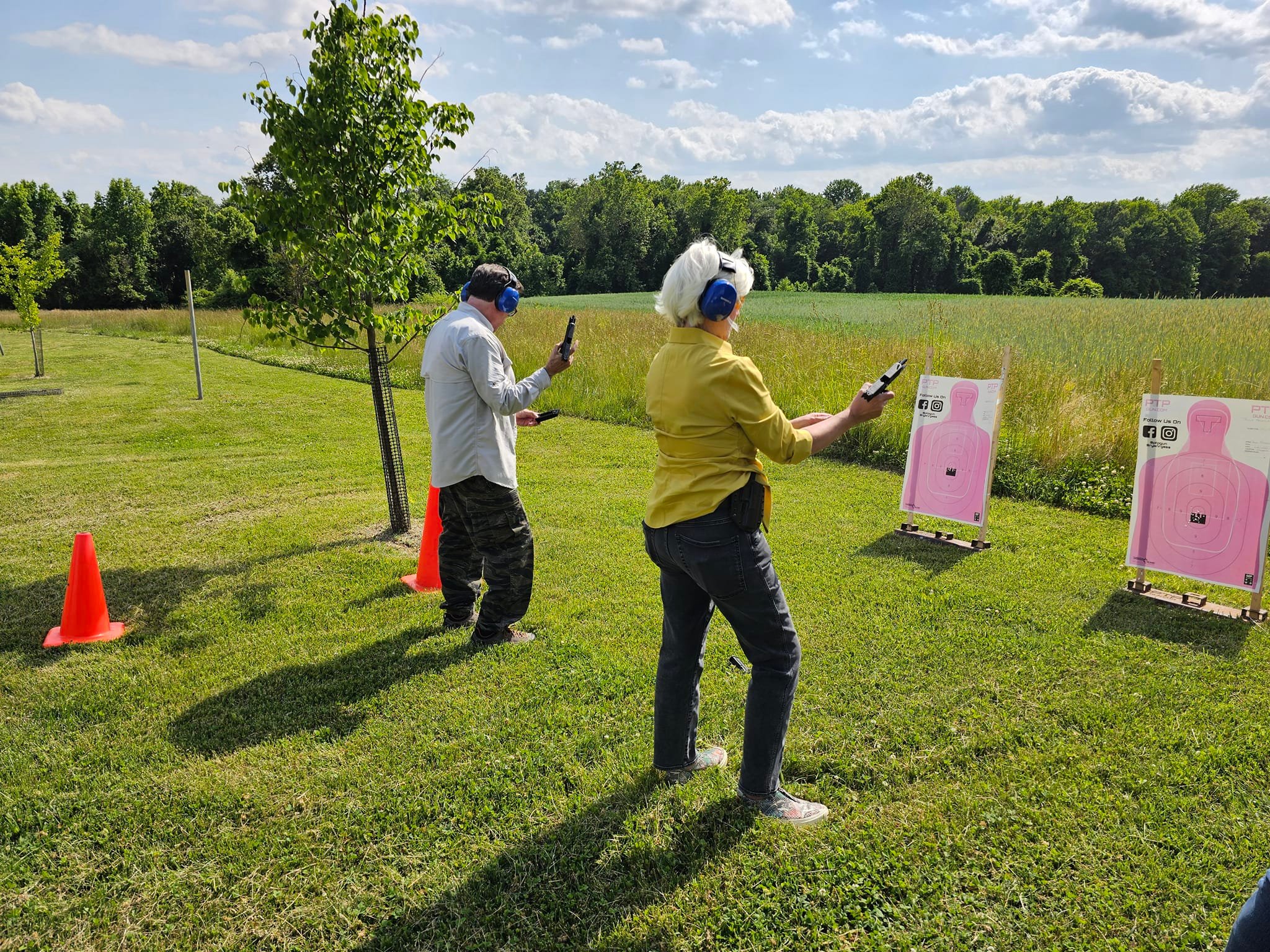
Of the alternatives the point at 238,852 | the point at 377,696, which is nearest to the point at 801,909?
the point at 238,852

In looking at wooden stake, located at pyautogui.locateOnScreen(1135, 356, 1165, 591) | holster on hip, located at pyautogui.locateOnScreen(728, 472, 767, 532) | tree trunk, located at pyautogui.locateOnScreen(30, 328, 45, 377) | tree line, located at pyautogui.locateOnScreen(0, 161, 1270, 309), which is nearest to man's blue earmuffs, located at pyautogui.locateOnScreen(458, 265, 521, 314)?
holster on hip, located at pyautogui.locateOnScreen(728, 472, 767, 532)

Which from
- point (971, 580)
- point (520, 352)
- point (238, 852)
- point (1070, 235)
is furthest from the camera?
point (1070, 235)

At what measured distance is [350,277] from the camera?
20.0ft

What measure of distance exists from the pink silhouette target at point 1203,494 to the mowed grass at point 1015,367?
6.67 feet

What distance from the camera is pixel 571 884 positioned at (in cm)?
280

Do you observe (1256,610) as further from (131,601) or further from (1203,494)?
(131,601)

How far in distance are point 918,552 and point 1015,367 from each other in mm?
5105

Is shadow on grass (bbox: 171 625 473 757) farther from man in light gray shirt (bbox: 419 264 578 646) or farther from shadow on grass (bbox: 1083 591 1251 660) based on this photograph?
shadow on grass (bbox: 1083 591 1251 660)

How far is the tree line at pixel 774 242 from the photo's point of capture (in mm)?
53812

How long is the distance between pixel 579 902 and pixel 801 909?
0.82m

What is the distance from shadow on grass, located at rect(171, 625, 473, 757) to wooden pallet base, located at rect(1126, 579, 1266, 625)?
16.2 ft

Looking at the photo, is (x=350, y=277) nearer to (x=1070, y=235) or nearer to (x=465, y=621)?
(x=465, y=621)

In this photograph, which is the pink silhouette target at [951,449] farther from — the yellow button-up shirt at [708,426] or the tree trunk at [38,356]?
the tree trunk at [38,356]

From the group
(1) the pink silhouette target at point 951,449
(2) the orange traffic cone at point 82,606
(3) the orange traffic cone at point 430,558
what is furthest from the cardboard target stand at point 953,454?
(2) the orange traffic cone at point 82,606
